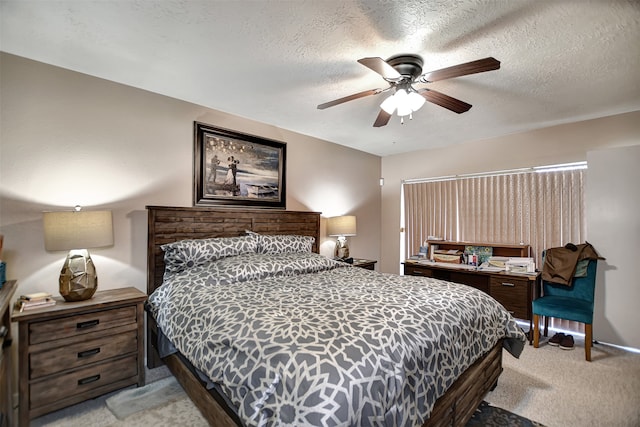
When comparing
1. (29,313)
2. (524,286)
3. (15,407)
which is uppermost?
(29,313)

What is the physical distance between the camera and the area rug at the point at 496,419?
76.2 inches

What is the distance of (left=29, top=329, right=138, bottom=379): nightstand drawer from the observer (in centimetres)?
189

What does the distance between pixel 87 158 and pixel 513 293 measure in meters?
4.59

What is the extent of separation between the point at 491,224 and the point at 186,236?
3.95 m

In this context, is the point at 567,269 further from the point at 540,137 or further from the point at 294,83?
the point at 294,83

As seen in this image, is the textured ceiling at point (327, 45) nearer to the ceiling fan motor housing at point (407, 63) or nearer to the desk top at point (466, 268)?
the ceiling fan motor housing at point (407, 63)

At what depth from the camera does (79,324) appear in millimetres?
2033

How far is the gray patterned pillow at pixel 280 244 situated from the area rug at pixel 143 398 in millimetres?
1325

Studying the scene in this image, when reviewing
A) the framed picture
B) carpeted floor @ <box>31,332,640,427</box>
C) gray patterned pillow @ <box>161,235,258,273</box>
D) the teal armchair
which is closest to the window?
the teal armchair

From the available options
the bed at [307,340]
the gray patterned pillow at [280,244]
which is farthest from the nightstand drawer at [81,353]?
the gray patterned pillow at [280,244]

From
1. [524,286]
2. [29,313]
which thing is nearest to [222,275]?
[29,313]

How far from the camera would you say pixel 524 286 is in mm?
3410

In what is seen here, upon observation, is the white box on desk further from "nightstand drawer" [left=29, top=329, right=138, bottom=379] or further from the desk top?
"nightstand drawer" [left=29, top=329, right=138, bottom=379]

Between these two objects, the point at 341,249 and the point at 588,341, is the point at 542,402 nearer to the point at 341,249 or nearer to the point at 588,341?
the point at 588,341
